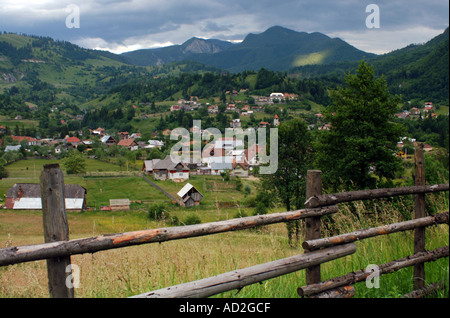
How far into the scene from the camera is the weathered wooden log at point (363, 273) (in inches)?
125

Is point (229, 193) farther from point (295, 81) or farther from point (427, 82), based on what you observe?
point (295, 81)

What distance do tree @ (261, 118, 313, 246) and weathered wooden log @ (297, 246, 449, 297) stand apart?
1514 centimetres

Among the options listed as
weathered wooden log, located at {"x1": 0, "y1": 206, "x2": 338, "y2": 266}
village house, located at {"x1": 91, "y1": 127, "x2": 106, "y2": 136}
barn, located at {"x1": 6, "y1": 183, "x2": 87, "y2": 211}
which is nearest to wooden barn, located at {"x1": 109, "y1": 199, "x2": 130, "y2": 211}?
barn, located at {"x1": 6, "y1": 183, "x2": 87, "y2": 211}

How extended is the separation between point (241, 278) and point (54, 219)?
1.55 metres

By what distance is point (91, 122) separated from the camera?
135 m

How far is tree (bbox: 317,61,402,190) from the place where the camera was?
1366 centimetres

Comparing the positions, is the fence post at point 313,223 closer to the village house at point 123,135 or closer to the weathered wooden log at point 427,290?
the weathered wooden log at point 427,290

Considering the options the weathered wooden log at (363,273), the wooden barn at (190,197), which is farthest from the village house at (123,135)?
the weathered wooden log at (363,273)

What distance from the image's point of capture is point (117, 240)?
2.54 m

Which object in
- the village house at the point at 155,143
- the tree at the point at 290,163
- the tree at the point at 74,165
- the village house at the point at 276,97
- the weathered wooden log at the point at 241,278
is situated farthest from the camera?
the village house at the point at 276,97

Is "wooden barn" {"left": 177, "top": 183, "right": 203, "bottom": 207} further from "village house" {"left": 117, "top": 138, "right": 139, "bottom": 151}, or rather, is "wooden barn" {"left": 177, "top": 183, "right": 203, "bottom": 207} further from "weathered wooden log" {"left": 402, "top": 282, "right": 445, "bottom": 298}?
"village house" {"left": 117, "top": 138, "right": 139, "bottom": 151}
